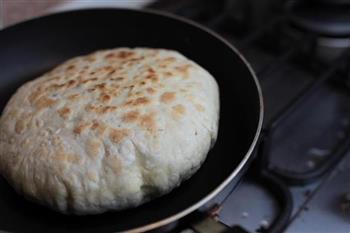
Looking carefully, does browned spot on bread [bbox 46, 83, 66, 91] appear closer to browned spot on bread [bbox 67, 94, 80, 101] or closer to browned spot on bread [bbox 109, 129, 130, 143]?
browned spot on bread [bbox 67, 94, 80, 101]

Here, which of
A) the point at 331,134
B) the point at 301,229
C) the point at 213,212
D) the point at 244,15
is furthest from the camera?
the point at 244,15

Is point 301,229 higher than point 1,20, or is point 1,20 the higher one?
point 1,20

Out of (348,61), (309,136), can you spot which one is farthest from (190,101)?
(348,61)

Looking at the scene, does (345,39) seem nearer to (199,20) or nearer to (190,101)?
(199,20)

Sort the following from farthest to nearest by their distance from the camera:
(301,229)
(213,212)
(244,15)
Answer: (244,15) < (301,229) < (213,212)

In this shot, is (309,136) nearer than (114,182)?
No

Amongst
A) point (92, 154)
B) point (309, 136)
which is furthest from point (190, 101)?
point (309, 136)
